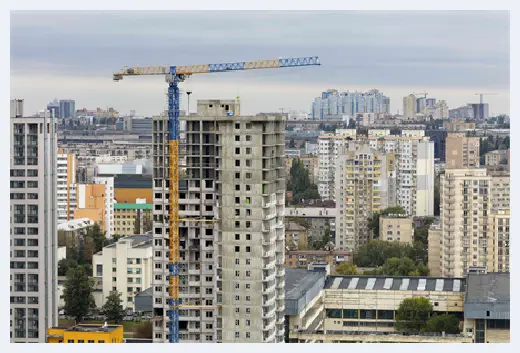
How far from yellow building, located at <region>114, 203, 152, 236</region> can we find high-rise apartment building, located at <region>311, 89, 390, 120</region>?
1507cm

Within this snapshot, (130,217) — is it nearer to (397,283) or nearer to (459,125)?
(397,283)

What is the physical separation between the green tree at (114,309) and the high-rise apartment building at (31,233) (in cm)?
330

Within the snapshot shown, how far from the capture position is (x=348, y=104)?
151 ft

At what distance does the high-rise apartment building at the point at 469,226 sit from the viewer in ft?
70.8

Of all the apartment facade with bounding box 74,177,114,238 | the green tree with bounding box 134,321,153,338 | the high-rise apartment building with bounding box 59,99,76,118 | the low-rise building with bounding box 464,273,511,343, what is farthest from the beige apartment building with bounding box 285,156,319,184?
the low-rise building with bounding box 464,273,511,343

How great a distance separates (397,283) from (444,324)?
156 centimetres

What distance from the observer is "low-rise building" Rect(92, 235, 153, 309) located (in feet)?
61.3

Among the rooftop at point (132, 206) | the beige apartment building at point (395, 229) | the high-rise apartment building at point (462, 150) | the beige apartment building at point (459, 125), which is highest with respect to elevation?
the beige apartment building at point (459, 125)

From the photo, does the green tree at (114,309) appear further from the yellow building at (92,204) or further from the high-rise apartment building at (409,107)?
the high-rise apartment building at (409,107)

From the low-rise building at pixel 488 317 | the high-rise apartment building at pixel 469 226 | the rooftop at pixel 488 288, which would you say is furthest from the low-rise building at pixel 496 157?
the low-rise building at pixel 488 317

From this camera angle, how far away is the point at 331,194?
32875mm

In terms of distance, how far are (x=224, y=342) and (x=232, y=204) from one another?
125cm

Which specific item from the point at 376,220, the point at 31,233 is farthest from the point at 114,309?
the point at 376,220

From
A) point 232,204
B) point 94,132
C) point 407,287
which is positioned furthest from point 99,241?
point 94,132
